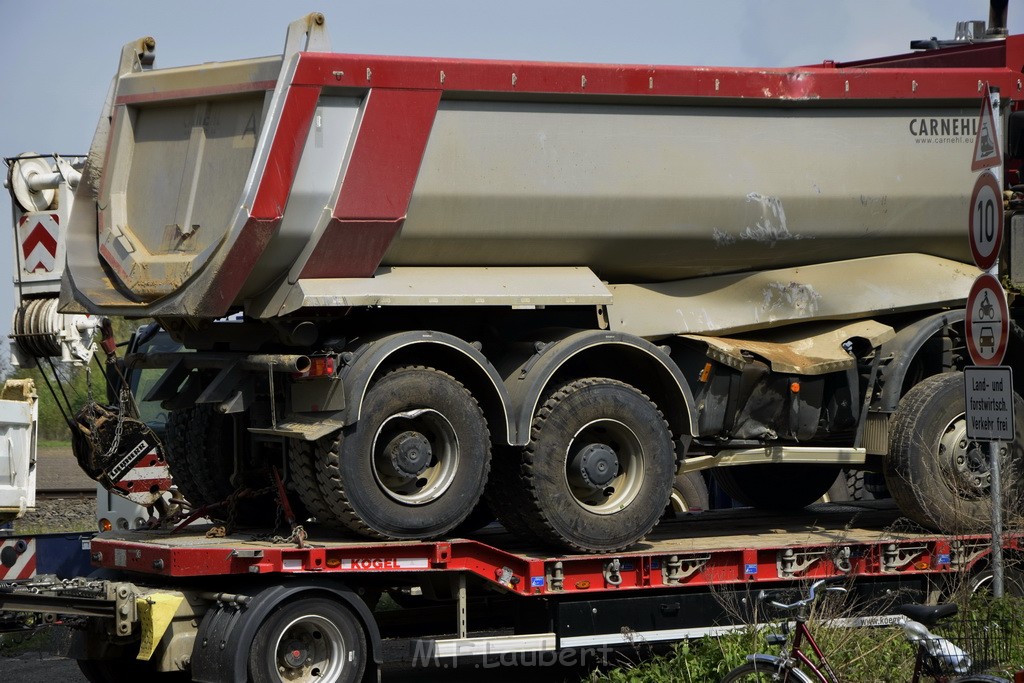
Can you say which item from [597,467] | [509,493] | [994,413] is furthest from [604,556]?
[994,413]

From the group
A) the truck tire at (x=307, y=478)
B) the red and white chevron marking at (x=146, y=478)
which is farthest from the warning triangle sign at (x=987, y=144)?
the red and white chevron marking at (x=146, y=478)

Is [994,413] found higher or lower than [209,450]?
higher

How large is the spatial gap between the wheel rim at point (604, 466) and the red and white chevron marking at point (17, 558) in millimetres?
3741

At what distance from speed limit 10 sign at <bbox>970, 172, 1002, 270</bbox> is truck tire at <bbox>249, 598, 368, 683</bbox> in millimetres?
3900

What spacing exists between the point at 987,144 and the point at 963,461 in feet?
7.83

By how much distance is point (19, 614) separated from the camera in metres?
7.99

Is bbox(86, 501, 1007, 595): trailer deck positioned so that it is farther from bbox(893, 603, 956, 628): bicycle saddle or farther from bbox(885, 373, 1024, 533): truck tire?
bbox(893, 603, 956, 628): bicycle saddle

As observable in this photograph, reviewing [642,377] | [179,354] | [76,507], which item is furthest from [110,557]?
[76,507]

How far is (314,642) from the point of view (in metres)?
7.94

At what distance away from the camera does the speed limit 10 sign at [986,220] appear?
7714 mm

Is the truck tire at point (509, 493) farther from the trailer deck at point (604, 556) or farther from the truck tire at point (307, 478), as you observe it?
the truck tire at point (307, 478)

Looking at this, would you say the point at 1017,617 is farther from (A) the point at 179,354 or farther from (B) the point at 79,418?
(B) the point at 79,418

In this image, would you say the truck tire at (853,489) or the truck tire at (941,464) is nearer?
Result: the truck tire at (941,464)

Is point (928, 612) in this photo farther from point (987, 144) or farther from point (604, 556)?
point (987, 144)
